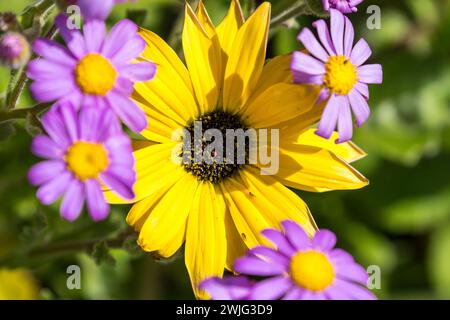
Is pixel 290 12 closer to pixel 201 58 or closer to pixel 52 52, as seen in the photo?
pixel 201 58

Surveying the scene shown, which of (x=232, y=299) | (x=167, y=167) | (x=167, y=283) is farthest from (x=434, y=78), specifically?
(x=232, y=299)

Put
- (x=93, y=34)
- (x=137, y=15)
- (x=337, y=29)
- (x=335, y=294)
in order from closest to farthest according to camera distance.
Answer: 1. (x=93, y=34)
2. (x=335, y=294)
3. (x=337, y=29)
4. (x=137, y=15)

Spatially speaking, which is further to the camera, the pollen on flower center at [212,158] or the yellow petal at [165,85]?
the pollen on flower center at [212,158]

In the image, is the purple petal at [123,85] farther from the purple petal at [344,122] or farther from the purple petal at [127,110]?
the purple petal at [344,122]

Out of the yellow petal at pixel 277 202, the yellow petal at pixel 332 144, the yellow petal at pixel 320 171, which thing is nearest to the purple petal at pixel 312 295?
the yellow petal at pixel 277 202

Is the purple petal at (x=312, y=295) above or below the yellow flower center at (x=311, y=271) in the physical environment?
below

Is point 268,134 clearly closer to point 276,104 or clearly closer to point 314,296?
point 276,104

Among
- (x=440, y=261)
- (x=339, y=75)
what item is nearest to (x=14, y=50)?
(x=339, y=75)
